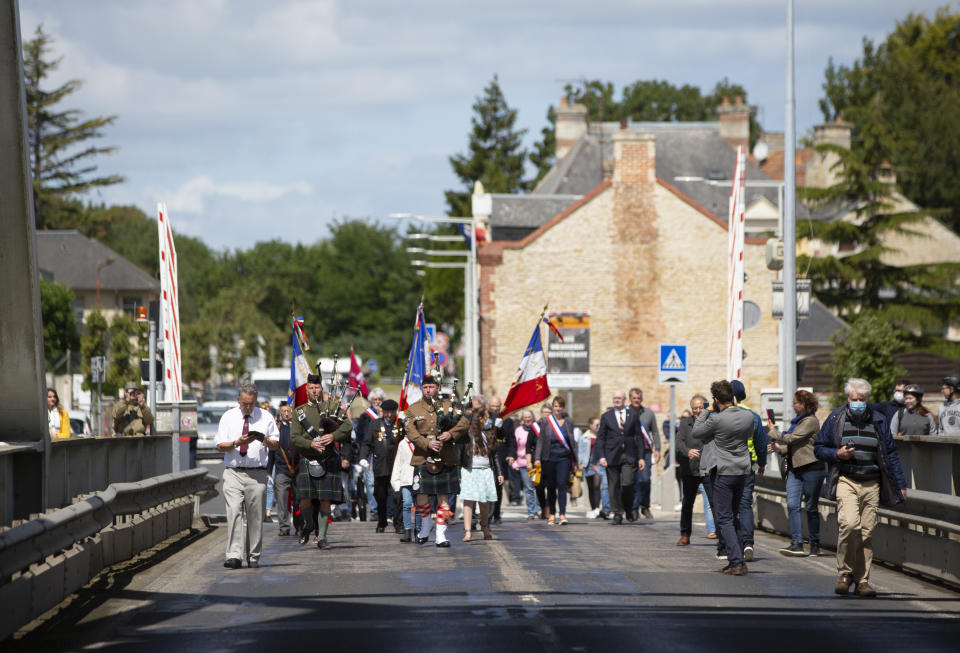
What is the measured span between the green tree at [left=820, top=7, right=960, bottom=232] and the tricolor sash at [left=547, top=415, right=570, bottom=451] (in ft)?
155

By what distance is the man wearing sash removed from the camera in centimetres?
1695

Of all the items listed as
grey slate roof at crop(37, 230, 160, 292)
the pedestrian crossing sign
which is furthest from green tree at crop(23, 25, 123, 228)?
the pedestrian crossing sign

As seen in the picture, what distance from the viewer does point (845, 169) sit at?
5491cm

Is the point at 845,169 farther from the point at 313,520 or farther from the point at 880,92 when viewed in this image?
the point at 313,520

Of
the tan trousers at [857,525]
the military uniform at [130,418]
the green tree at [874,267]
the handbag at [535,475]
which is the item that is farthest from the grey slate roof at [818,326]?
the tan trousers at [857,525]

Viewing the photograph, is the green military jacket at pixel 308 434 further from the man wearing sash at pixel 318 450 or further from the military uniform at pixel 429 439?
the military uniform at pixel 429 439

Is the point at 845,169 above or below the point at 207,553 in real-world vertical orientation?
above

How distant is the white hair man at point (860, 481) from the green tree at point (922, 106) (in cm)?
5644

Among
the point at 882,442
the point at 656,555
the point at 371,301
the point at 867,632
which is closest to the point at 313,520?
the point at 656,555

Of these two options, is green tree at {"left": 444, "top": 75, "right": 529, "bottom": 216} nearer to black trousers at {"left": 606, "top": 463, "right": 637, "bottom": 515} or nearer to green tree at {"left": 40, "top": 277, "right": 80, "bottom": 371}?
green tree at {"left": 40, "top": 277, "right": 80, "bottom": 371}

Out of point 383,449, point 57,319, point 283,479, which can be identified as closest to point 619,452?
point 383,449

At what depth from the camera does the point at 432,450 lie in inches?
682

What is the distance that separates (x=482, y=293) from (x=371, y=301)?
7192 cm

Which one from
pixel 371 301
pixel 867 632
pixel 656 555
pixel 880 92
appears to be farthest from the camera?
pixel 371 301
